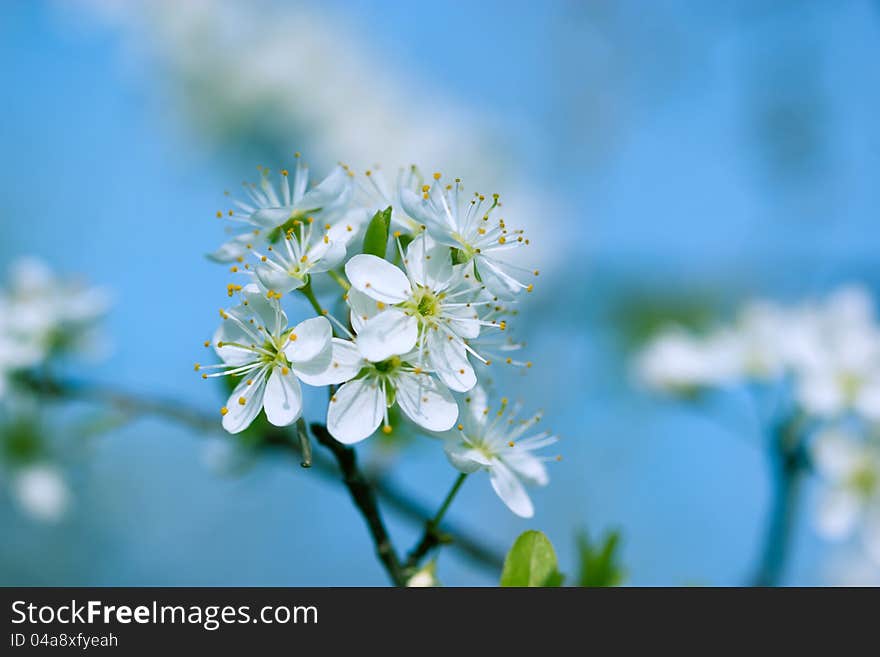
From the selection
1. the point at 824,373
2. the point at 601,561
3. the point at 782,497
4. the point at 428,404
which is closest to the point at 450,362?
the point at 428,404

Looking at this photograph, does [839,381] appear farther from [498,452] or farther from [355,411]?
[355,411]

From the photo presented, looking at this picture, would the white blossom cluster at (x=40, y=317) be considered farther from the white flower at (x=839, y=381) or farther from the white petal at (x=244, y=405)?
the white flower at (x=839, y=381)

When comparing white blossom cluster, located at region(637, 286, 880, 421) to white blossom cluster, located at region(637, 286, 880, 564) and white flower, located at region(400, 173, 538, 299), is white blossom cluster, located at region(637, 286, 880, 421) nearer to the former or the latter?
white blossom cluster, located at region(637, 286, 880, 564)

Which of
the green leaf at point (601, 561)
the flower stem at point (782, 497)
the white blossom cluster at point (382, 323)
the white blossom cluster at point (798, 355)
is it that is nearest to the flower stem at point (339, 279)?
the white blossom cluster at point (382, 323)

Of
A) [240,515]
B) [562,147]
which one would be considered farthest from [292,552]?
[562,147]

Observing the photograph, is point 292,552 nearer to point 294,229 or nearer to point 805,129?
point 805,129

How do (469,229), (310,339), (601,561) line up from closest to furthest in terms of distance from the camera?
Result: (310,339), (469,229), (601,561)

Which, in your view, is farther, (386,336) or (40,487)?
(40,487)
